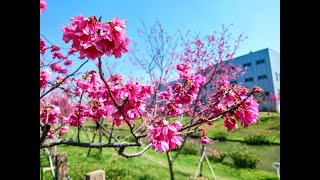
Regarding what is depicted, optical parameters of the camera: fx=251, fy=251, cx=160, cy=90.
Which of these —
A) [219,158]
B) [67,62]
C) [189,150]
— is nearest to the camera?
[67,62]

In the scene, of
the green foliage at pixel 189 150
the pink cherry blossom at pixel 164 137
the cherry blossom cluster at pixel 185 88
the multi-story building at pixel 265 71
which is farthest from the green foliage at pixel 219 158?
the multi-story building at pixel 265 71

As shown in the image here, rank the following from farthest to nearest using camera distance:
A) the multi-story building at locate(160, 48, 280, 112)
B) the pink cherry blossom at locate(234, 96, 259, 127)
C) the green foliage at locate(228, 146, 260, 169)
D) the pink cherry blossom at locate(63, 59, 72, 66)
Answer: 1. the multi-story building at locate(160, 48, 280, 112)
2. the green foliage at locate(228, 146, 260, 169)
3. the pink cherry blossom at locate(63, 59, 72, 66)
4. the pink cherry blossom at locate(234, 96, 259, 127)

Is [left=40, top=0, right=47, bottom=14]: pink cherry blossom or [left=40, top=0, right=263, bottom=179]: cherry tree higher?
[left=40, top=0, right=47, bottom=14]: pink cherry blossom

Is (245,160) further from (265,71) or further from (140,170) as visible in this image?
(265,71)

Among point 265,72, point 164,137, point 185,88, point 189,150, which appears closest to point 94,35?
point 164,137

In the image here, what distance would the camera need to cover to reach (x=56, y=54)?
20.0 feet

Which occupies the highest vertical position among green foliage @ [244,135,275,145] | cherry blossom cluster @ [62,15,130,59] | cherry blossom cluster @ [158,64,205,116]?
cherry blossom cluster @ [62,15,130,59]

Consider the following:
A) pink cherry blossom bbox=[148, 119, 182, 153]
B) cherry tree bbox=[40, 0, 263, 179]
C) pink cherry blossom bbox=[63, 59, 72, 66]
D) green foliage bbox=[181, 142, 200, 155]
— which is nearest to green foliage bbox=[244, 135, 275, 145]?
green foliage bbox=[181, 142, 200, 155]

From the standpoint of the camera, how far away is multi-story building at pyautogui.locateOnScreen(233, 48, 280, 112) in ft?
116

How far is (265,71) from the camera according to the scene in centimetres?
3653

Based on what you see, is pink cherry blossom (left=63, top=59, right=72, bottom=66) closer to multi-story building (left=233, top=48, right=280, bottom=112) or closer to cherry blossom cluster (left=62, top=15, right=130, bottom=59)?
cherry blossom cluster (left=62, top=15, right=130, bottom=59)

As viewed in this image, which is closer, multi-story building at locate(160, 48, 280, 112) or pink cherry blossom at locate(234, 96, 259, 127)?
pink cherry blossom at locate(234, 96, 259, 127)
